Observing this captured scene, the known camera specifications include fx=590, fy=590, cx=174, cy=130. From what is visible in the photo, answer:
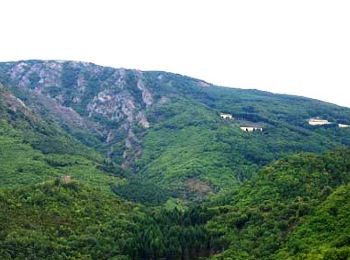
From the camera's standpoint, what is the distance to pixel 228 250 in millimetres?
89562

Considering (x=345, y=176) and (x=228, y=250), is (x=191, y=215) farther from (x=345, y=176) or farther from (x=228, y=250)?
(x=345, y=176)

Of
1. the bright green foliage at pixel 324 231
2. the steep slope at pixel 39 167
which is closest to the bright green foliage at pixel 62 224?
the bright green foliage at pixel 324 231

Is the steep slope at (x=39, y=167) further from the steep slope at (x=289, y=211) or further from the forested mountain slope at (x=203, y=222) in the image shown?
the steep slope at (x=289, y=211)

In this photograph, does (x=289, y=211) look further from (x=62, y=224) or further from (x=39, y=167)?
(x=39, y=167)

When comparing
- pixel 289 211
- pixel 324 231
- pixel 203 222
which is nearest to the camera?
pixel 324 231

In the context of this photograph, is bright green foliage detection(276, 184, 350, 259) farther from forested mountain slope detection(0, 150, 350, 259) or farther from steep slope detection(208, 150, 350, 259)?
forested mountain slope detection(0, 150, 350, 259)

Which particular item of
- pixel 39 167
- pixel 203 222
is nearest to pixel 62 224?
pixel 203 222

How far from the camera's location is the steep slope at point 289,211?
83.7 meters

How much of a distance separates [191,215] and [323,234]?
30.9 meters

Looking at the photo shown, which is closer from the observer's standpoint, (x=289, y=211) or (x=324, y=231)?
(x=324, y=231)

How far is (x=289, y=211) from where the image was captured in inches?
3780

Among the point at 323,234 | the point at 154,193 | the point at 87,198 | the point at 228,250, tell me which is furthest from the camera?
the point at 154,193

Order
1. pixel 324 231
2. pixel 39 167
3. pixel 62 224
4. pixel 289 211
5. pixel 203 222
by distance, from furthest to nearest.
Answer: pixel 39 167 < pixel 203 222 < pixel 62 224 < pixel 289 211 < pixel 324 231

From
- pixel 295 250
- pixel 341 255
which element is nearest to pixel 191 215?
pixel 295 250
